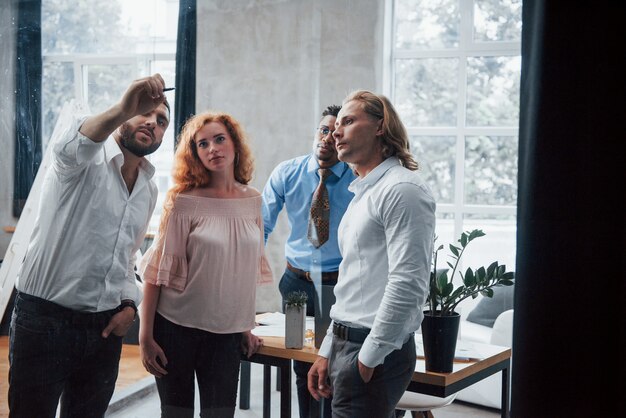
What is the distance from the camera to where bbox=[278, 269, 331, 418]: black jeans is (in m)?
2.07

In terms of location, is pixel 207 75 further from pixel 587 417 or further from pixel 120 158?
pixel 587 417

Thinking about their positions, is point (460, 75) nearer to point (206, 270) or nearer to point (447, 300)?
point (447, 300)

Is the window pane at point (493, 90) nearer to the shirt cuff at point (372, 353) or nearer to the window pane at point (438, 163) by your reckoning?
the window pane at point (438, 163)

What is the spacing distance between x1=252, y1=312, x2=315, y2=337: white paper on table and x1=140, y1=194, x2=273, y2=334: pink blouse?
0.13 feet

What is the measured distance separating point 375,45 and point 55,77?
3.49 feet

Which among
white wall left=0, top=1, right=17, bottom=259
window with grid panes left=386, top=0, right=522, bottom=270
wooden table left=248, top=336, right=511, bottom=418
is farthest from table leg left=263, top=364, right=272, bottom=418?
white wall left=0, top=1, right=17, bottom=259

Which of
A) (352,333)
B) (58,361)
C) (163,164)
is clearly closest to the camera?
(352,333)

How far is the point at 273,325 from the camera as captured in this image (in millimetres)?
2100

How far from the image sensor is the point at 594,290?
178 centimetres

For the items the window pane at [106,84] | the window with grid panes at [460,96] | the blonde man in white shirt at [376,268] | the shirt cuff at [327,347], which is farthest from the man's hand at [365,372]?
the window pane at [106,84]

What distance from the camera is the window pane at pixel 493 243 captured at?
2004mm

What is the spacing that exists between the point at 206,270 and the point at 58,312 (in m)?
0.43

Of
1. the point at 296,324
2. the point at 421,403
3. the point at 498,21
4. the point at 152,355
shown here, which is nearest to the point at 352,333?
the point at 296,324

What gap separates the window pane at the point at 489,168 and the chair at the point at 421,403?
593 millimetres
